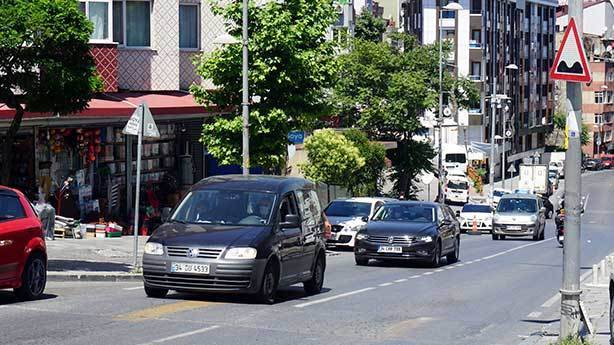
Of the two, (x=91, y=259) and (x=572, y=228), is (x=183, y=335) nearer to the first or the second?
(x=572, y=228)

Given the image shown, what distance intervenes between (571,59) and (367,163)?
44.8m

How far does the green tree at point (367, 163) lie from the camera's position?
187 ft

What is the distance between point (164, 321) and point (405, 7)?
4200 inches

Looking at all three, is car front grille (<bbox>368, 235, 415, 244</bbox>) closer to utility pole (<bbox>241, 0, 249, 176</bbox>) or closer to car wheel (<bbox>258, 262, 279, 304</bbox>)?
utility pole (<bbox>241, 0, 249, 176</bbox>)

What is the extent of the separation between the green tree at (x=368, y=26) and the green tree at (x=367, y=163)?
99.5ft

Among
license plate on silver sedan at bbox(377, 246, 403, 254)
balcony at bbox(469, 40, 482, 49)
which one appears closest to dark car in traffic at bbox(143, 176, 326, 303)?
license plate on silver sedan at bbox(377, 246, 403, 254)

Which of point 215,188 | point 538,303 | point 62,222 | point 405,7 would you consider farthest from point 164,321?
point 405,7

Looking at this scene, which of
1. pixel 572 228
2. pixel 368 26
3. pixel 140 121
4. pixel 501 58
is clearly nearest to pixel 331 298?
pixel 140 121

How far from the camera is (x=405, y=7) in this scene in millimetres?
120125

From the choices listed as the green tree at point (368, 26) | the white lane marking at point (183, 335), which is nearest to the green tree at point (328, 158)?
the white lane marking at point (183, 335)

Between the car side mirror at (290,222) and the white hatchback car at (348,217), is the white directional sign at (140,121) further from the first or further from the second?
the white hatchback car at (348,217)

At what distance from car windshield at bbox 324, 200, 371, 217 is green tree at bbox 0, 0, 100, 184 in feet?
56.1

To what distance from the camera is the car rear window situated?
17250 mm

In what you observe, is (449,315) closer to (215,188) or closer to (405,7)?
(215,188)
